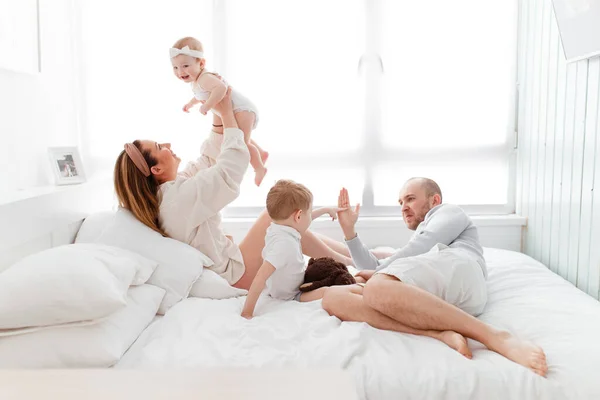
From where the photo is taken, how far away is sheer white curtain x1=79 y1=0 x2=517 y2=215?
330cm

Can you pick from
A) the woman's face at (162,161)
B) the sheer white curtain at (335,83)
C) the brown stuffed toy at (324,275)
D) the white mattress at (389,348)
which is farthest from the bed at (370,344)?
the sheer white curtain at (335,83)

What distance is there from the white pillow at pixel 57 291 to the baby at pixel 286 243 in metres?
0.57

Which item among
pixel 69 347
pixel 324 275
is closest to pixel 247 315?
pixel 324 275

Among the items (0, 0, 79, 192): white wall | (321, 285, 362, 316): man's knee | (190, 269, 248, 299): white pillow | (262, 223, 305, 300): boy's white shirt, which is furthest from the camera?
(0, 0, 79, 192): white wall

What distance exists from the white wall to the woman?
1.54 feet

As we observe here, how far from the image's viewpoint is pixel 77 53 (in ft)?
10.7

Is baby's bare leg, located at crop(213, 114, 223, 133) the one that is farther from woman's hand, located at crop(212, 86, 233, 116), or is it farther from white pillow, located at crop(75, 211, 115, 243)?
white pillow, located at crop(75, 211, 115, 243)

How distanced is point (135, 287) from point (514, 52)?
2.44m

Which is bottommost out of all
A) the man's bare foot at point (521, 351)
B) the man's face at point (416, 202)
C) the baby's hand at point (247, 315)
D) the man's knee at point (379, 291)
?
the baby's hand at point (247, 315)

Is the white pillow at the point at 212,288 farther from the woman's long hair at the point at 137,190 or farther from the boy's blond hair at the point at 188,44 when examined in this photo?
the boy's blond hair at the point at 188,44

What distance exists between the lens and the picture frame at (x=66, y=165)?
8.63 feet

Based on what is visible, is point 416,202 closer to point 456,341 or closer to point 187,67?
point 456,341

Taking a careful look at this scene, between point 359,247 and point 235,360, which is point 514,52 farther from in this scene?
point 235,360

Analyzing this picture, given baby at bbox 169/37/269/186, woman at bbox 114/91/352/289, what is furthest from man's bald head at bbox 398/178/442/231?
baby at bbox 169/37/269/186
